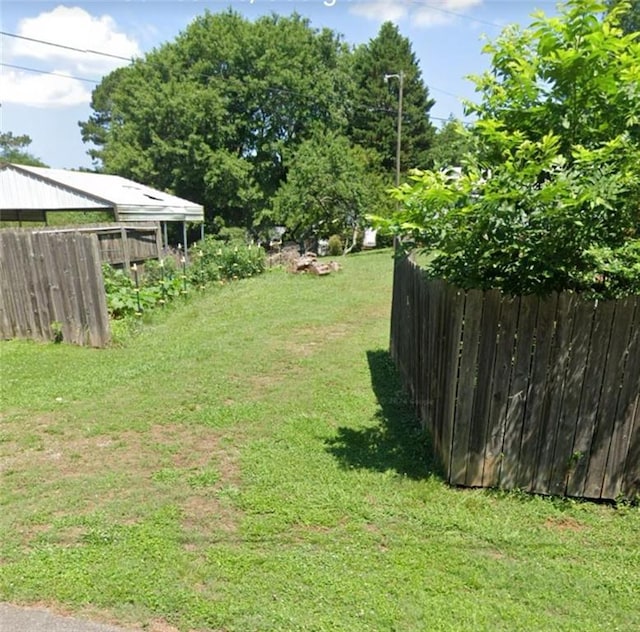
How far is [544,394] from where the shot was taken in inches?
117

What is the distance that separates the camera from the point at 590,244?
2639mm

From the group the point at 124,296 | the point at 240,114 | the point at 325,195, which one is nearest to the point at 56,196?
the point at 124,296

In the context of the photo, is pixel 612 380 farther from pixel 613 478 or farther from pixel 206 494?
pixel 206 494

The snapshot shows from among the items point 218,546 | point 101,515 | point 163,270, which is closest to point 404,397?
point 218,546

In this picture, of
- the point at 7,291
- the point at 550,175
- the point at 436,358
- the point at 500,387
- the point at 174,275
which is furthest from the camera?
the point at 174,275

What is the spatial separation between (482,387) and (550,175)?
139 centimetres

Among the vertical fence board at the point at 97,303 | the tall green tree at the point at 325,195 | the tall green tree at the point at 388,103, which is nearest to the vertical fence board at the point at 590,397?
the vertical fence board at the point at 97,303

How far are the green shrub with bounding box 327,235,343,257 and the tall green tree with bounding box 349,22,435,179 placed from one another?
899cm

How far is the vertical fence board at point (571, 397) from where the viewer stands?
2822 millimetres

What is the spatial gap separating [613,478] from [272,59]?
28.0 m

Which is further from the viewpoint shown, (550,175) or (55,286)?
(55,286)

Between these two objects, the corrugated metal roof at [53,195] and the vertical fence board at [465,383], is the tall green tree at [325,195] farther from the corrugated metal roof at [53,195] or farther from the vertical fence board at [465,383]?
the vertical fence board at [465,383]

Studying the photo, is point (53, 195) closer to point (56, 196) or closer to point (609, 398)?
point (56, 196)

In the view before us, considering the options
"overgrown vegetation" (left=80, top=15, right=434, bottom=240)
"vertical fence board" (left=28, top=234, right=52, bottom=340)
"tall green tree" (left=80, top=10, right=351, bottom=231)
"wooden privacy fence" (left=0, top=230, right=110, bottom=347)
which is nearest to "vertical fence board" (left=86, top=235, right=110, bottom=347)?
"wooden privacy fence" (left=0, top=230, right=110, bottom=347)
